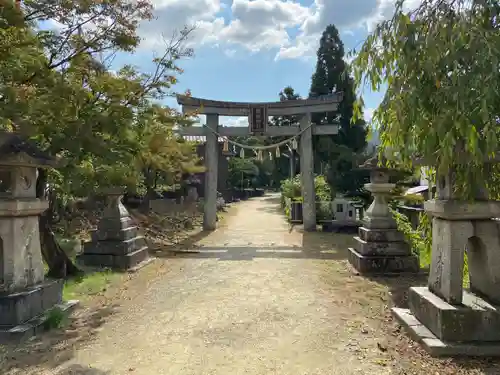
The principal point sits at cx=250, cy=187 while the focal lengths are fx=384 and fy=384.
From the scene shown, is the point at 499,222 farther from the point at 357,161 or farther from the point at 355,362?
the point at 357,161

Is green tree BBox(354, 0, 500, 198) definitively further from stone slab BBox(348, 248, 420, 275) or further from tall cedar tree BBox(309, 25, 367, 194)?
tall cedar tree BBox(309, 25, 367, 194)

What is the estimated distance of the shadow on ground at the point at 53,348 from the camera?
12.2ft

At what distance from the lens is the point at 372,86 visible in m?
3.54

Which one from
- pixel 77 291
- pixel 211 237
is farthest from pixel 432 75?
pixel 211 237

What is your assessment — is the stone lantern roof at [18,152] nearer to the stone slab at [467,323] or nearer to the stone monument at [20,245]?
the stone monument at [20,245]

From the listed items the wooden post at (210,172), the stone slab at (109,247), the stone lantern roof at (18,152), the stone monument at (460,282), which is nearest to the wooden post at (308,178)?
the wooden post at (210,172)

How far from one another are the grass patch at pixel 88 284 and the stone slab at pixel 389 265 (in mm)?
4818

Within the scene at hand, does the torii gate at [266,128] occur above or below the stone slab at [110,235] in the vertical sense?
above

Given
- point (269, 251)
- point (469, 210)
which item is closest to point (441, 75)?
point (469, 210)

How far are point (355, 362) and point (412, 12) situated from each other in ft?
10.8

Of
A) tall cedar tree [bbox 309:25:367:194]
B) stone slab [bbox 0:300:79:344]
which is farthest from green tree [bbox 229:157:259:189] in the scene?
stone slab [bbox 0:300:79:344]

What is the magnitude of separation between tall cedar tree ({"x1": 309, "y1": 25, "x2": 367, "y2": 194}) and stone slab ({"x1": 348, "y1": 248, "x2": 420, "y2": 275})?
9.80 m

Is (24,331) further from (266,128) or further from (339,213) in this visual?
(339,213)

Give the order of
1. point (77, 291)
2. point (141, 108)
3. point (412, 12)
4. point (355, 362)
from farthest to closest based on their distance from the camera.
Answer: point (141, 108) < point (77, 291) < point (355, 362) < point (412, 12)
